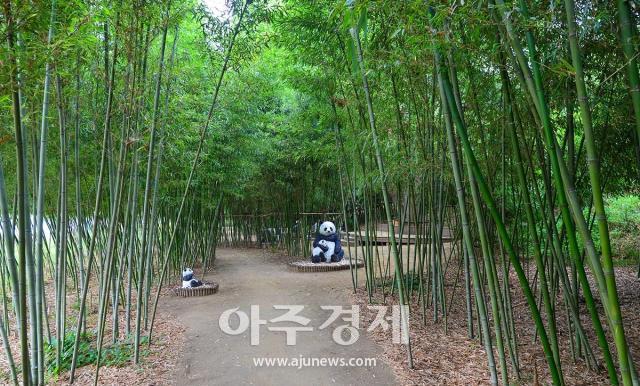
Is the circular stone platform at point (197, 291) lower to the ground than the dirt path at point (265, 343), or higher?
higher

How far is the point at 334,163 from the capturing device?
654 centimetres

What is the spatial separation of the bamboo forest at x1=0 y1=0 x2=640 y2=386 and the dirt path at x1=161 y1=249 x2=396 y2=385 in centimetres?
2

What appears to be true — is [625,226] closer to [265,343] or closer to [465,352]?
[465,352]

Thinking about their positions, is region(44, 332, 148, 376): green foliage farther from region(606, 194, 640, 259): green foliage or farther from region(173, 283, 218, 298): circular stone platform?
region(606, 194, 640, 259): green foliage

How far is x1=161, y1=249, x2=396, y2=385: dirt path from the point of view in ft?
9.29

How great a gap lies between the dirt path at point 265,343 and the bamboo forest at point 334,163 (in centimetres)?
2

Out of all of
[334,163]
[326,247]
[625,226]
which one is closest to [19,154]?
[334,163]

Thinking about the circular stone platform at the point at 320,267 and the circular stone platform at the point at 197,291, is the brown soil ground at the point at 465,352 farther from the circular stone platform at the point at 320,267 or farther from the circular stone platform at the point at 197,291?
the circular stone platform at the point at 320,267

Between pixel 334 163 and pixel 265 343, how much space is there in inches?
143

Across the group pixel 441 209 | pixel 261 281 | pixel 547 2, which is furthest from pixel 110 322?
pixel 547 2

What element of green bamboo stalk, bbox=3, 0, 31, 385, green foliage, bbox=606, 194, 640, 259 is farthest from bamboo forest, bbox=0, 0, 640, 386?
green foliage, bbox=606, 194, 640, 259

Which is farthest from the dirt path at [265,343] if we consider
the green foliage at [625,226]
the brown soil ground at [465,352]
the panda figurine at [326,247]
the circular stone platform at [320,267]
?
the green foliage at [625,226]

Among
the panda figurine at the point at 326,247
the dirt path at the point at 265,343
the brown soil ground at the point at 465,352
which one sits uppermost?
the panda figurine at the point at 326,247

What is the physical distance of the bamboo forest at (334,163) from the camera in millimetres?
1618
